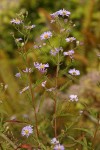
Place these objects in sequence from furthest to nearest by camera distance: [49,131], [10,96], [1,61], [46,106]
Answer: [1,61], [10,96], [46,106], [49,131]

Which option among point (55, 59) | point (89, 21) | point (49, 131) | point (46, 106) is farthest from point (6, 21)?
point (55, 59)

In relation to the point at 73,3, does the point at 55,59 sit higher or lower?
lower

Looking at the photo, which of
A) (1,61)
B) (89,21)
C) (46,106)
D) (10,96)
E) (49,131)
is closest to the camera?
(49,131)

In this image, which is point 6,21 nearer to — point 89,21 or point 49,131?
point 89,21

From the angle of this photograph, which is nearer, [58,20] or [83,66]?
[58,20]

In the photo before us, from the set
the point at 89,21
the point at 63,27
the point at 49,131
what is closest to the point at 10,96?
the point at 49,131

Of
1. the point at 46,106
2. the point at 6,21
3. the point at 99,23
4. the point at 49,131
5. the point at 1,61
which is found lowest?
the point at 49,131

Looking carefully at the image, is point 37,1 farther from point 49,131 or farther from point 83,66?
point 49,131

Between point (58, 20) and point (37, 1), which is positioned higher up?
point (37, 1)

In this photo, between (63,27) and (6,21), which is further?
(6,21)
